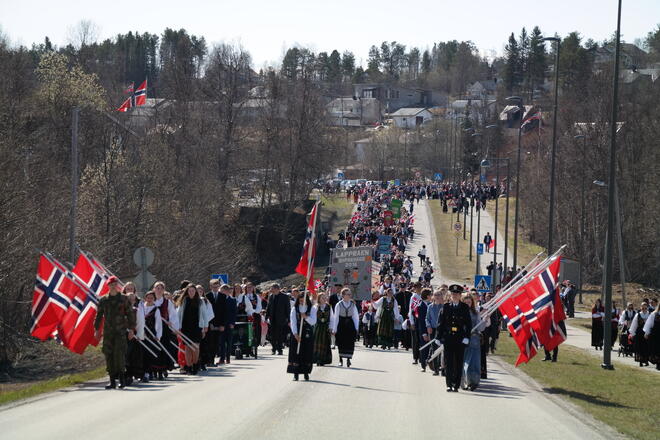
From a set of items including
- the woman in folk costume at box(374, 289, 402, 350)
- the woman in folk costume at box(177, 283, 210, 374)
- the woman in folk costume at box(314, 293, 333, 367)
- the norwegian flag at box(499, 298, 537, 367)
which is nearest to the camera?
the norwegian flag at box(499, 298, 537, 367)

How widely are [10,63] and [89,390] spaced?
57436 mm

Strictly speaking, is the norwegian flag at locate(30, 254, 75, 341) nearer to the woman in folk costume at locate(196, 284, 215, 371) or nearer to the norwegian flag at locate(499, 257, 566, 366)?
the woman in folk costume at locate(196, 284, 215, 371)

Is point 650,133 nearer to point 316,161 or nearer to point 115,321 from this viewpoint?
point 316,161

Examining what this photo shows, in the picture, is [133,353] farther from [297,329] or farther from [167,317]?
[297,329]

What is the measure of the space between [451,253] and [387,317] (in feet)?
155

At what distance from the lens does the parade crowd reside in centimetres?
1812

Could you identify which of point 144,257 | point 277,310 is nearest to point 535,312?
point 277,310

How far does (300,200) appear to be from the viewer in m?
80.6

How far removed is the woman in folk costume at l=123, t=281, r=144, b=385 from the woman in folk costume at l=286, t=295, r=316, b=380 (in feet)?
8.94

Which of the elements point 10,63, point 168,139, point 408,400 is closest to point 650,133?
point 168,139

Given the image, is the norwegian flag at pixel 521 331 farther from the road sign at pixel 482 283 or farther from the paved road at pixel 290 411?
the road sign at pixel 482 283

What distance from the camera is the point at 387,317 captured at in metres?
29.5

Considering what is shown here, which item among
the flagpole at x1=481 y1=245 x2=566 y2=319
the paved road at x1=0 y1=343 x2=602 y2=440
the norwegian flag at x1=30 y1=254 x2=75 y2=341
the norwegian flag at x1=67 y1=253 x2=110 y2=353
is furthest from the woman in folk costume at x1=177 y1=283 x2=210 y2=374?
the flagpole at x1=481 y1=245 x2=566 y2=319

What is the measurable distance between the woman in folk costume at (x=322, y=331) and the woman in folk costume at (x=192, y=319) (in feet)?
7.53
